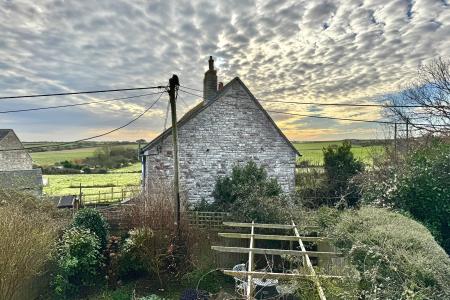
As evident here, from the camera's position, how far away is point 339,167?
2228 centimetres

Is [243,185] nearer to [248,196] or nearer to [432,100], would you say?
[248,196]

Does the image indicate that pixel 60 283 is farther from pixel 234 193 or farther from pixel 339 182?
pixel 339 182

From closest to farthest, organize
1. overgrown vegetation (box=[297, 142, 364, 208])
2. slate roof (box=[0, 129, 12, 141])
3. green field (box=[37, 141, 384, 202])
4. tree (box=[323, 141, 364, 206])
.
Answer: overgrown vegetation (box=[297, 142, 364, 208]) → tree (box=[323, 141, 364, 206]) → green field (box=[37, 141, 384, 202]) → slate roof (box=[0, 129, 12, 141])

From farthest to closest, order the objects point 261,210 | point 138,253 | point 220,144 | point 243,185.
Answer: point 220,144, point 243,185, point 261,210, point 138,253

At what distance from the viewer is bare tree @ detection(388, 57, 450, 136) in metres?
19.5

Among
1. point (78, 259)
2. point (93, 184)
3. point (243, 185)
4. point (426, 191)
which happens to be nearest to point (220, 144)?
point (243, 185)

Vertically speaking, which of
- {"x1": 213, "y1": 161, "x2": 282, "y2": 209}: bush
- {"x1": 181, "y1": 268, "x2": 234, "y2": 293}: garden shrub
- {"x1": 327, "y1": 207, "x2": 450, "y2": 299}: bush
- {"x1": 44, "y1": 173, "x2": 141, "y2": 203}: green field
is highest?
{"x1": 213, "y1": 161, "x2": 282, "y2": 209}: bush

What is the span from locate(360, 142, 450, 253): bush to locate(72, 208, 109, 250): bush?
9919mm

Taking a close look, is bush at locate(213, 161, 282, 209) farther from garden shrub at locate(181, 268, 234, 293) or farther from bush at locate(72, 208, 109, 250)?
bush at locate(72, 208, 109, 250)

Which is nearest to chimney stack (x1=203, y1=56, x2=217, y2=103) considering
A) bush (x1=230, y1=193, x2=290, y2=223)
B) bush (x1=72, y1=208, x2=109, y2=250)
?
bush (x1=230, y1=193, x2=290, y2=223)

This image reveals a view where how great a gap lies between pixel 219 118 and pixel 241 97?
5.36 feet

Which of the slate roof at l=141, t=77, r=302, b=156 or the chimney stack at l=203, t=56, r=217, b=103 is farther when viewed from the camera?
the chimney stack at l=203, t=56, r=217, b=103

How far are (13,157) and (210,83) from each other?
95.4ft

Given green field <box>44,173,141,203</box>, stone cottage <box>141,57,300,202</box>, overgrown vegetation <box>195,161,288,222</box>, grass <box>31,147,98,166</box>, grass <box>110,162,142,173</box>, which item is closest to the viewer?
overgrown vegetation <box>195,161,288,222</box>
